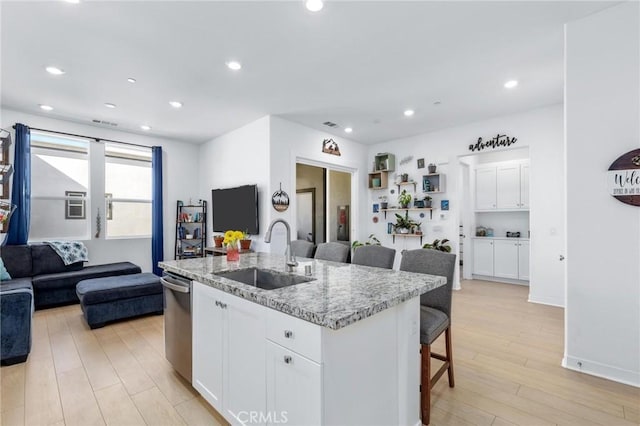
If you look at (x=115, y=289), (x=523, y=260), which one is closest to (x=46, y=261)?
(x=115, y=289)

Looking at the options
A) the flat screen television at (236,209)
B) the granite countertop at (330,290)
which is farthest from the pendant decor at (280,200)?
the granite countertop at (330,290)

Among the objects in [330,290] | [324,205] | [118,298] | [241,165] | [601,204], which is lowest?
[118,298]

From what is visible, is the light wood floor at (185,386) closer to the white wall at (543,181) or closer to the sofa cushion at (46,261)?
the white wall at (543,181)

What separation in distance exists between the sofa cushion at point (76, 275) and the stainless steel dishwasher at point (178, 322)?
2845 millimetres

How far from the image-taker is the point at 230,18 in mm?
2371

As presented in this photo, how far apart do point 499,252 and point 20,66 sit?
7466 mm

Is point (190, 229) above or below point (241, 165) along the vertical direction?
below

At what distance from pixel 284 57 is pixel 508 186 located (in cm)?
496

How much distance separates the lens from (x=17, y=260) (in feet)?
13.6

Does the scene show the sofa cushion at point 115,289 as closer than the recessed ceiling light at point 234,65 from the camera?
No

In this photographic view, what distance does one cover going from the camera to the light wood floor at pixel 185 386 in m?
1.90

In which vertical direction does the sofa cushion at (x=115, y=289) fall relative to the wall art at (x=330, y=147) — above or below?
below

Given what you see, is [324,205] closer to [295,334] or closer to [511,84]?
[511,84]

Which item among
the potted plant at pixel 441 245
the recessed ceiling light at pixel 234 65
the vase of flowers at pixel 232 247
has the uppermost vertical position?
the recessed ceiling light at pixel 234 65
